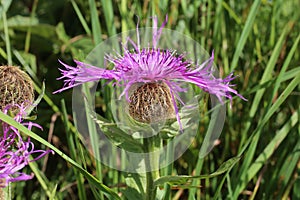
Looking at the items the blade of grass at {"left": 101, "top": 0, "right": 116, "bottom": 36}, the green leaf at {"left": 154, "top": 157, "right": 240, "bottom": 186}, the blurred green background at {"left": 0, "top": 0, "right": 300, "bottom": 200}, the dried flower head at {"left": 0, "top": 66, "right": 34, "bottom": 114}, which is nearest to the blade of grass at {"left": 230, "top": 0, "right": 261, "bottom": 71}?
the blurred green background at {"left": 0, "top": 0, "right": 300, "bottom": 200}

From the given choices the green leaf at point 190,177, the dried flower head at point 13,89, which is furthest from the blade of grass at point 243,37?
the dried flower head at point 13,89

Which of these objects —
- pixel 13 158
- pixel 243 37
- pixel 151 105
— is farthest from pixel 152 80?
pixel 243 37

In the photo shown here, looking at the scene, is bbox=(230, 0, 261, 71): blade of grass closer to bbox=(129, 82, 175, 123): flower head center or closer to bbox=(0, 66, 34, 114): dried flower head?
bbox=(129, 82, 175, 123): flower head center

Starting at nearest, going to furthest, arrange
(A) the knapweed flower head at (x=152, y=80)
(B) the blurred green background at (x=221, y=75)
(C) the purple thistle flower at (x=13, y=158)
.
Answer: (C) the purple thistle flower at (x=13, y=158), (A) the knapweed flower head at (x=152, y=80), (B) the blurred green background at (x=221, y=75)

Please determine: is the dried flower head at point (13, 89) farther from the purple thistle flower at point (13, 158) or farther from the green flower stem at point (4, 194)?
the green flower stem at point (4, 194)

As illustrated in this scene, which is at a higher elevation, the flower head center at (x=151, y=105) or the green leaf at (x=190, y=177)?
the flower head center at (x=151, y=105)
